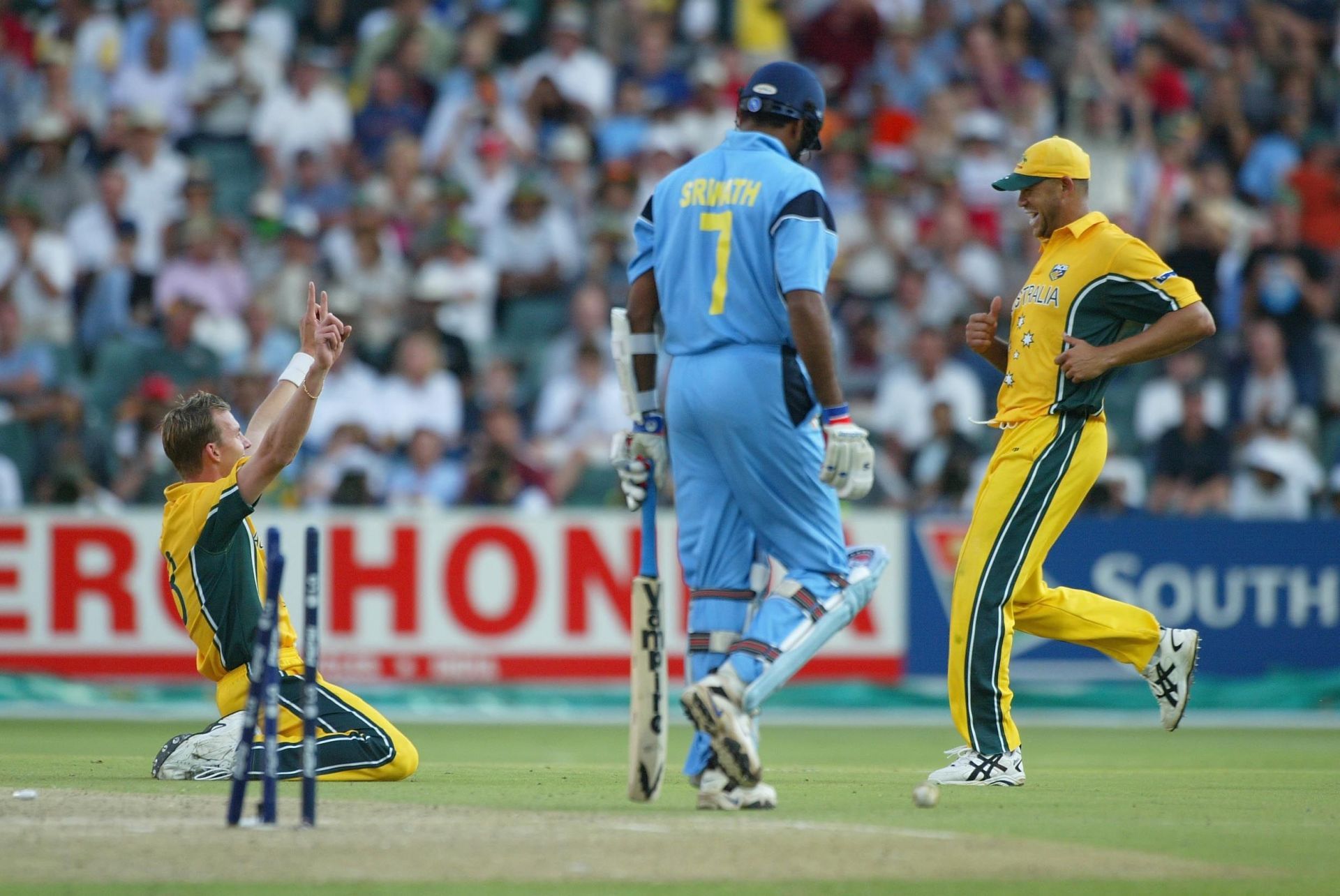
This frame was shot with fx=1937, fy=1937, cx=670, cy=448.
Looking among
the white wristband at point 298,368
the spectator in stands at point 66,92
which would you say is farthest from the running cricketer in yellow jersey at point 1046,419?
the spectator in stands at point 66,92

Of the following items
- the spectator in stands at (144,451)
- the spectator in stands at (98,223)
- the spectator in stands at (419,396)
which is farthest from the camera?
the spectator in stands at (98,223)

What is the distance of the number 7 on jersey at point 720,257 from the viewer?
6.67 m

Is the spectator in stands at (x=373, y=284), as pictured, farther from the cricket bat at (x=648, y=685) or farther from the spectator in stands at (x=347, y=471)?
the cricket bat at (x=648, y=685)

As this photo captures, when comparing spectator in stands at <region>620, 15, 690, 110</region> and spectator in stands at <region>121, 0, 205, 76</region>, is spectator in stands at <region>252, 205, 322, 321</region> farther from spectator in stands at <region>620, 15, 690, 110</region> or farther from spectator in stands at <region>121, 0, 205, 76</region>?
spectator in stands at <region>620, 15, 690, 110</region>

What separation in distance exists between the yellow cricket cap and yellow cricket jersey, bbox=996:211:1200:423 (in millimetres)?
210

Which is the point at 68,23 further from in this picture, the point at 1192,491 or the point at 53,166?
the point at 1192,491

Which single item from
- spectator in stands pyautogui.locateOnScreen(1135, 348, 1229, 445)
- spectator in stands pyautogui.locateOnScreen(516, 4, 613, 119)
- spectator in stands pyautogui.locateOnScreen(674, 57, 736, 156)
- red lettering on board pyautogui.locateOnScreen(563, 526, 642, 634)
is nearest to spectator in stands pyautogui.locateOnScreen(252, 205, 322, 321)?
spectator in stands pyautogui.locateOnScreen(516, 4, 613, 119)

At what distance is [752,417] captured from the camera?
6.58 m

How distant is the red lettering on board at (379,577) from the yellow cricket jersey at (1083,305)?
21.9ft

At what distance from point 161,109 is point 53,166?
49.3 inches

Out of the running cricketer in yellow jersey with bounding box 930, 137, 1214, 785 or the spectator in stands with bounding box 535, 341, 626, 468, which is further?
the spectator in stands with bounding box 535, 341, 626, 468

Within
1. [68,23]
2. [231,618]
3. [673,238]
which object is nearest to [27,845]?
[231,618]

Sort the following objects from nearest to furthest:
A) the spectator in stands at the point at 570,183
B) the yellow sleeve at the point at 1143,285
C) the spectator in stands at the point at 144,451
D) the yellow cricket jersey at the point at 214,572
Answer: the yellow cricket jersey at the point at 214,572 < the yellow sleeve at the point at 1143,285 < the spectator in stands at the point at 144,451 < the spectator in stands at the point at 570,183

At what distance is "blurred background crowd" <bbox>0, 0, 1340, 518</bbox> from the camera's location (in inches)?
590
